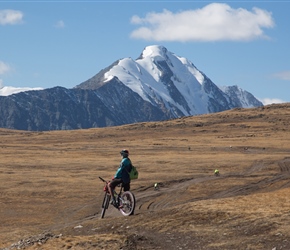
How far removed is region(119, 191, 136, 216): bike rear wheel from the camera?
21.6 m

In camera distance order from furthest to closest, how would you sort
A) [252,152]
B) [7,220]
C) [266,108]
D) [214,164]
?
[266,108], [252,152], [214,164], [7,220]

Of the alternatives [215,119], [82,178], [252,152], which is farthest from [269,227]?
[215,119]

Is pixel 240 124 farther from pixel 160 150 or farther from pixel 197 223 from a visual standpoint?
pixel 197 223

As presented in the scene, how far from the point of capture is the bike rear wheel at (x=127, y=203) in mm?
21594

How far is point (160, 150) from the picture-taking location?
299 ft

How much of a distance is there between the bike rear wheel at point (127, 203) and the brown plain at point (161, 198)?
0.46 m

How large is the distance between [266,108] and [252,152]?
289 feet

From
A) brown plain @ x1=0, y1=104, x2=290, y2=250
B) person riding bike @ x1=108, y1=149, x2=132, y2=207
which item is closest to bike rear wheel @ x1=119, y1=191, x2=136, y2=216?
person riding bike @ x1=108, y1=149, x2=132, y2=207

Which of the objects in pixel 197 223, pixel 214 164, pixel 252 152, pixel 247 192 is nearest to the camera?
pixel 197 223

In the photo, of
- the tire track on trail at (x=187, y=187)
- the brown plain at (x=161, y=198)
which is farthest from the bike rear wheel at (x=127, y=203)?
the tire track on trail at (x=187, y=187)

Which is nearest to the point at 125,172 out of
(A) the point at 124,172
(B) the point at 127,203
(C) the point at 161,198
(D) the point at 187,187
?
(A) the point at 124,172

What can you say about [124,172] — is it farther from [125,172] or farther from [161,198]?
[161,198]

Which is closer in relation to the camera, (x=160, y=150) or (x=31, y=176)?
(x=31, y=176)

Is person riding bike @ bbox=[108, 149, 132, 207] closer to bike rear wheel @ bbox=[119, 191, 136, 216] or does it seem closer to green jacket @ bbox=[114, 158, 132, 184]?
green jacket @ bbox=[114, 158, 132, 184]
